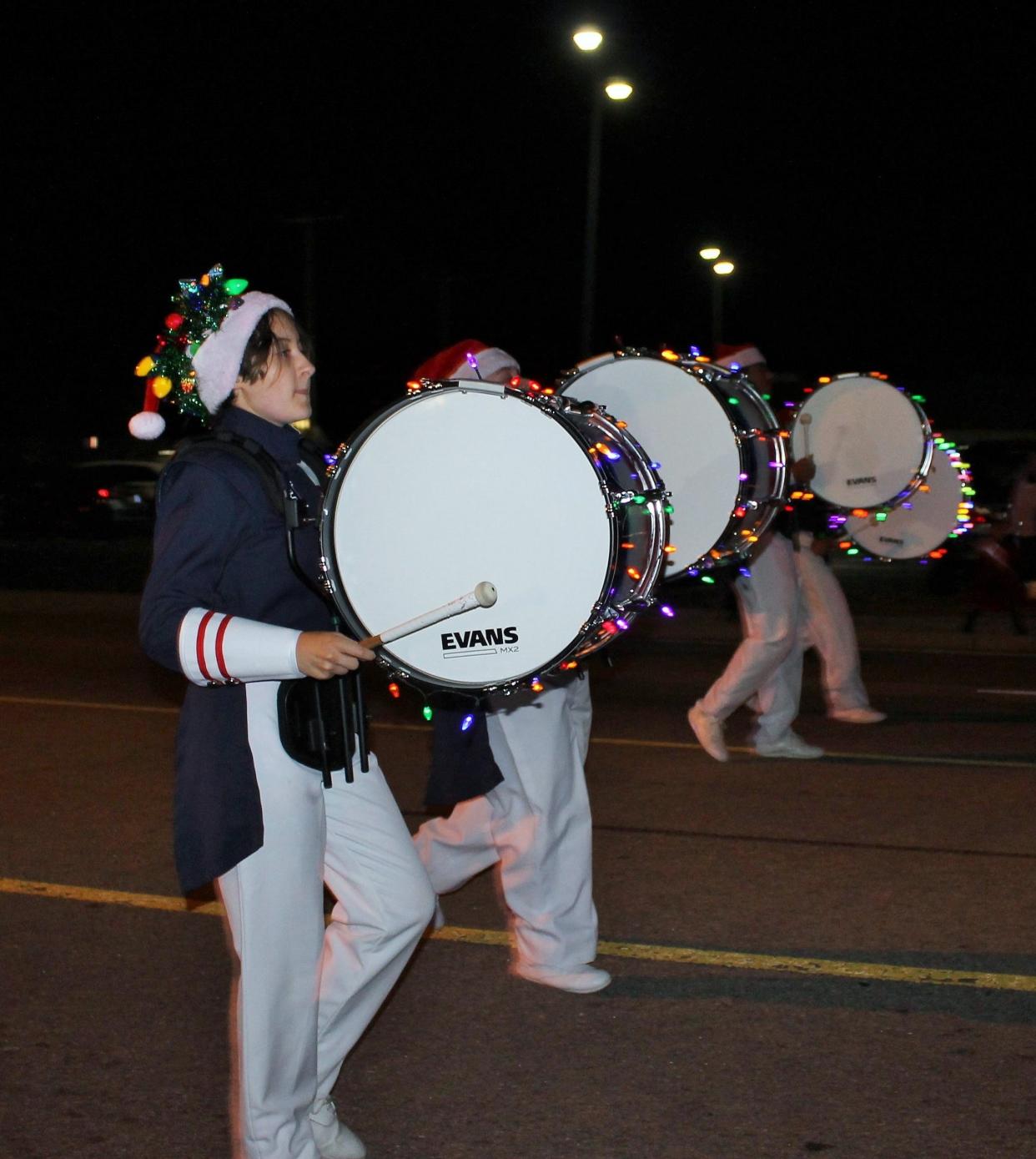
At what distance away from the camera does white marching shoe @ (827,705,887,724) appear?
29.9 ft

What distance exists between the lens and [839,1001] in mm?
4551

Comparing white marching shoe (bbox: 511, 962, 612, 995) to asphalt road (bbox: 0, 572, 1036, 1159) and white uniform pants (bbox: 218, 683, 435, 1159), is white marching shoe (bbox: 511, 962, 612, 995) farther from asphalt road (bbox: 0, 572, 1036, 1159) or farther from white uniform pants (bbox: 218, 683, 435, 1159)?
white uniform pants (bbox: 218, 683, 435, 1159)

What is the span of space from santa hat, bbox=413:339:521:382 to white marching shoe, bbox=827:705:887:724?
4.69 m

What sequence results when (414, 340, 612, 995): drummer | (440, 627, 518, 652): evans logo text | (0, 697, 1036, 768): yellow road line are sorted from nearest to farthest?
(440, 627, 518, 652): evans logo text < (414, 340, 612, 995): drummer < (0, 697, 1036, 768): yellow road line

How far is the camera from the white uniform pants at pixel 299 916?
3256 mm

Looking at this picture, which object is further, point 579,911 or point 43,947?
point 43,947

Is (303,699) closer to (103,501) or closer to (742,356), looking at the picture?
(742,356)

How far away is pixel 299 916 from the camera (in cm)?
328

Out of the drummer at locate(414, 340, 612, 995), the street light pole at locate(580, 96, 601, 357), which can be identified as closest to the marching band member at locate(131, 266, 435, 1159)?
the drummer at locate(414, 340, 612, 995)

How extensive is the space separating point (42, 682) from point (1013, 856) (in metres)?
7.37

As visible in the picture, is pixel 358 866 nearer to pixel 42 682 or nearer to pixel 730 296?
pixel 42 682

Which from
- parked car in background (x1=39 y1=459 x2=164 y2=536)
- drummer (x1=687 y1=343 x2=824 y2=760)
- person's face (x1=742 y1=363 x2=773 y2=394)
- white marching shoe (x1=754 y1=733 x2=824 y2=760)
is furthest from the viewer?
parked car in background (x1=39 y1=459 x2=164 y2=536)

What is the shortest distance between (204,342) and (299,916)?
3.98 feet

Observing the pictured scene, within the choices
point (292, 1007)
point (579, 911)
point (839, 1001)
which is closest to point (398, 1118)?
point (292, 1007)
